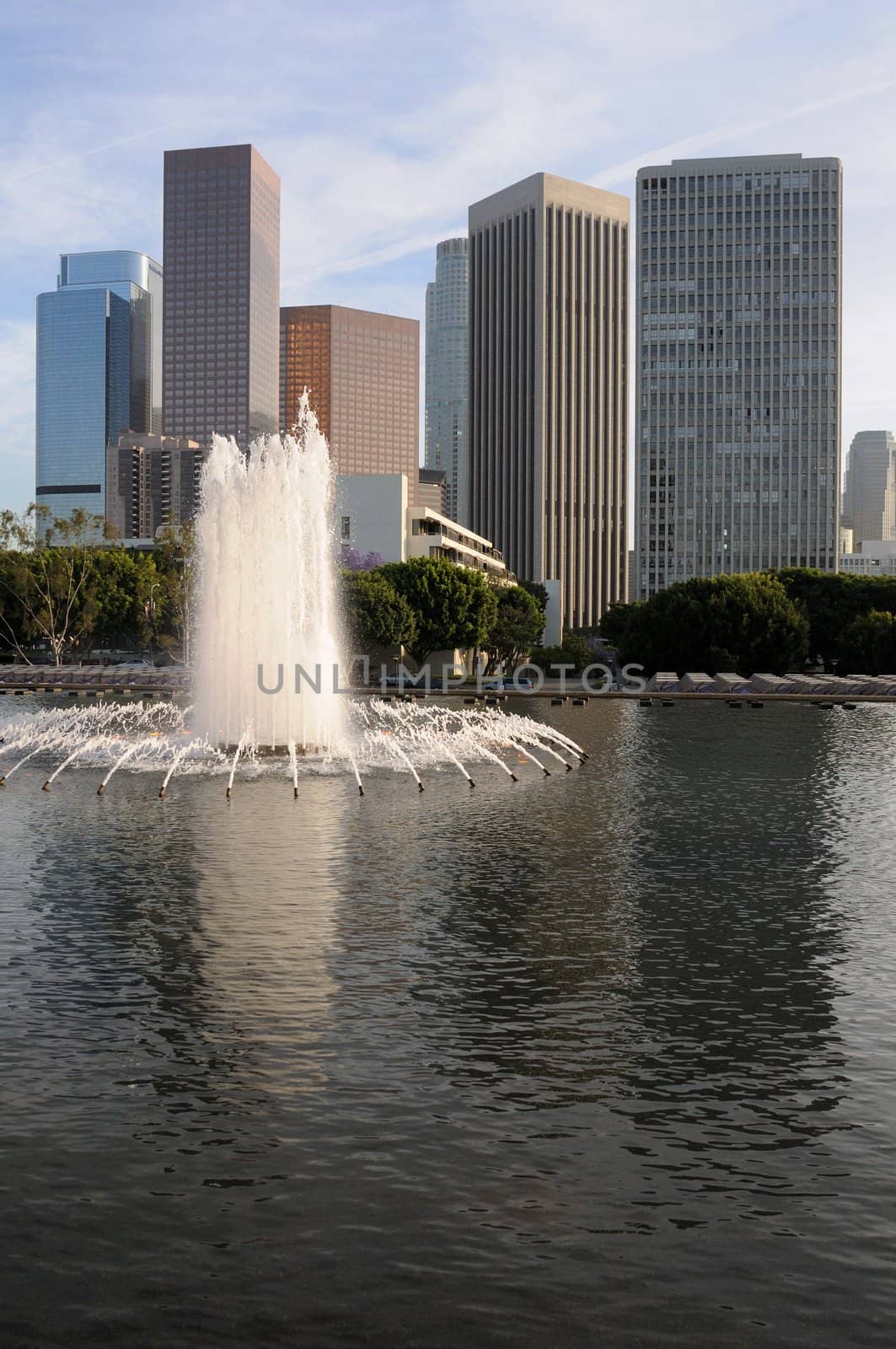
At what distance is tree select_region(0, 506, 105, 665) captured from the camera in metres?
110

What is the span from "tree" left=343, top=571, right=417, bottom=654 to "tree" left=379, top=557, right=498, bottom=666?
291cm

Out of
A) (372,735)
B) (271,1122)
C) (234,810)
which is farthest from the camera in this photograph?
(372,735)

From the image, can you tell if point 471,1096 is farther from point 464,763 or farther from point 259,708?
point 259,708

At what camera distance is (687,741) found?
46812mm

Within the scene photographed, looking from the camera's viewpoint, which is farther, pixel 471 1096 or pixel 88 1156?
pixel 471 1096

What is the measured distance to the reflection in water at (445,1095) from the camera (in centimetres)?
743

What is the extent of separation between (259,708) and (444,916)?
74.3 ft

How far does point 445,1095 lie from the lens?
34.1 feet

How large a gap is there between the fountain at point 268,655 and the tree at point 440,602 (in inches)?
2502

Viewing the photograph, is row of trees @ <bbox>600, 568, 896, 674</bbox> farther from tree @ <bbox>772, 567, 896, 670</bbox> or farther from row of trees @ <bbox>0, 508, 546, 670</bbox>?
row of trees @ <bbox>0, 508, 546, 670</bbox>

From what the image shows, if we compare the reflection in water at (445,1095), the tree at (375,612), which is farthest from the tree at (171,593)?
the reflection in water at (445,1095)

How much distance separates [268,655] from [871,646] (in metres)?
74.6

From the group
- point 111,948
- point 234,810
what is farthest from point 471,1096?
point 234,810

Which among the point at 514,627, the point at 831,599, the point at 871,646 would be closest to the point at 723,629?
the point at 871,646
